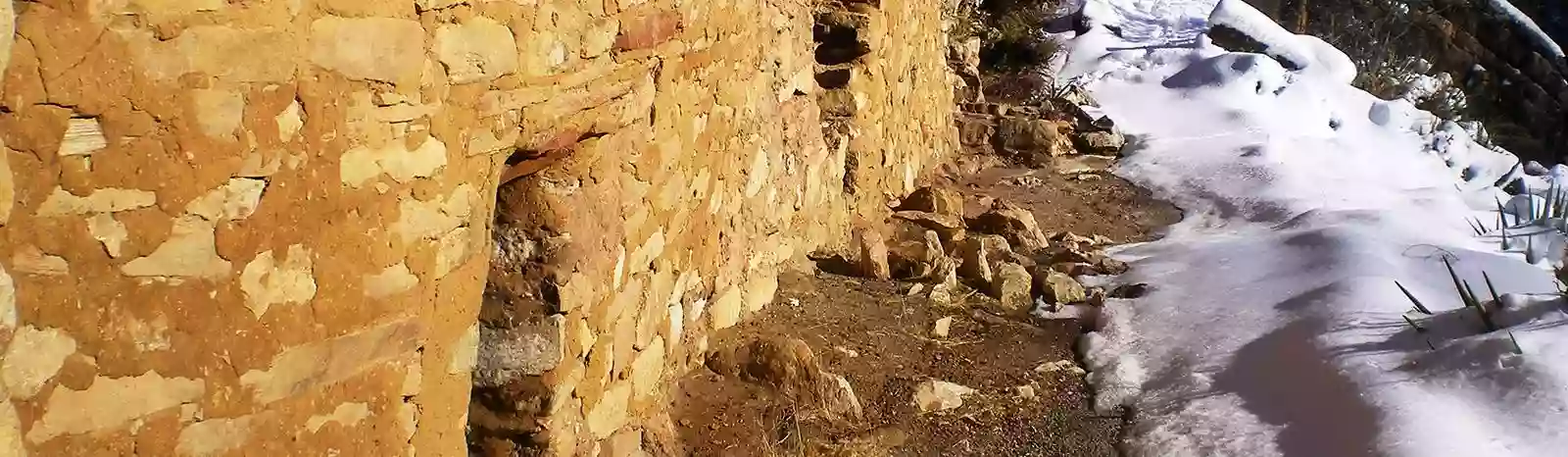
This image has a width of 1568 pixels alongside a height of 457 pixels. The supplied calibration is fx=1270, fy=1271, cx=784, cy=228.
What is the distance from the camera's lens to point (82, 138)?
1630mm

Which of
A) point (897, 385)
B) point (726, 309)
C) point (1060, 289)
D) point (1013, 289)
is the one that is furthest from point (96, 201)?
point (1060, 289)

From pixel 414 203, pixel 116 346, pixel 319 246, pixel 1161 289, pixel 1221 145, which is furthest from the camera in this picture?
pixel 1221 145

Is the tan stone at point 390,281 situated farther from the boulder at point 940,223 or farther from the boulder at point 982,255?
the boulder at point 940,223

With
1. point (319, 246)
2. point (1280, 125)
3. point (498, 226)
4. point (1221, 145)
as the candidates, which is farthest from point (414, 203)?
point (1280, 125)

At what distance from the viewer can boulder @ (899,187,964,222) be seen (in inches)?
214

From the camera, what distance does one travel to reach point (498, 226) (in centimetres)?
241

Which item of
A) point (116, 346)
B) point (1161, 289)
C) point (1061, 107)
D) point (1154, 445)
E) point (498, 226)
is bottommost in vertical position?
point (1061, 107)

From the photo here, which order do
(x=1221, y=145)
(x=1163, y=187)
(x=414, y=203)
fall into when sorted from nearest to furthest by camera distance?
(x=414, y=203)
(x=1163, y=187)
(x=1221, y=145)

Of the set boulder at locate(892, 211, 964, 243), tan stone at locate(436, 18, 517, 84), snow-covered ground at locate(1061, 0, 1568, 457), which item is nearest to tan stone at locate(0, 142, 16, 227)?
tan stone at locate(436, 18, 517, 84)

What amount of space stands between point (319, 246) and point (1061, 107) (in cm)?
712

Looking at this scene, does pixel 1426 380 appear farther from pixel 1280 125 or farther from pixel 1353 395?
pixel 1280 125

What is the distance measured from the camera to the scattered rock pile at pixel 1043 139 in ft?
24.0

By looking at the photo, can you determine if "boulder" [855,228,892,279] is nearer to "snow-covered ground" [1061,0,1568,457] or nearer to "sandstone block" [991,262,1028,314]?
"sandstone block" [991,262,1028,314]

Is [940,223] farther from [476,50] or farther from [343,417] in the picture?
[343,417]
